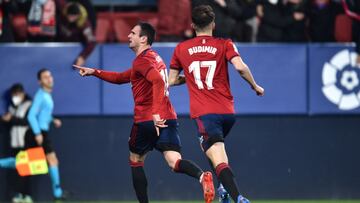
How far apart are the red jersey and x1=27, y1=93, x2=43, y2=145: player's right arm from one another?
4.83 meters

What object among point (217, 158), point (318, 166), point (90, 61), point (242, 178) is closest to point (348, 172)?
point (318, 166)

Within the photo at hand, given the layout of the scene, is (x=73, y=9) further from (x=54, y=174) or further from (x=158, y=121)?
(x=158, y=121)

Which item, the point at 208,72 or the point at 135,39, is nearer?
the point at 208,72

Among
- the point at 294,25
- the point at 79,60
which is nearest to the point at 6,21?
the point at 79,60

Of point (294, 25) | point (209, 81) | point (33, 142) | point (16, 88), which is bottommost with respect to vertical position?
point (33, 142)

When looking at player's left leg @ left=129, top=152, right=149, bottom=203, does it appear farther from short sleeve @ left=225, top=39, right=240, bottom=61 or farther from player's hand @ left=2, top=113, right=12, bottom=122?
player's hand @ left=2, top=113, right=12, bottom=122

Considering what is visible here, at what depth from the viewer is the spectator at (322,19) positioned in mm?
16266

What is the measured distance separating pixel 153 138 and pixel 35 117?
4.05 metres

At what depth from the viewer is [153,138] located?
11.9 metres

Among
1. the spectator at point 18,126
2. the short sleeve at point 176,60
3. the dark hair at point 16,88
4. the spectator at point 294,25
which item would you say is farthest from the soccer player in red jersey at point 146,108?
the spectator at point 294,25

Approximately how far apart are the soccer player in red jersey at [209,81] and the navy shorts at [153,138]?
0.72m

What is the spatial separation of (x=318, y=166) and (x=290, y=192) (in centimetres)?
58

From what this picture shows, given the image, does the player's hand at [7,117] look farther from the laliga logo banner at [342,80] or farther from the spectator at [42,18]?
the laliga logo banner at [342,80]

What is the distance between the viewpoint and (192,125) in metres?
16.2
